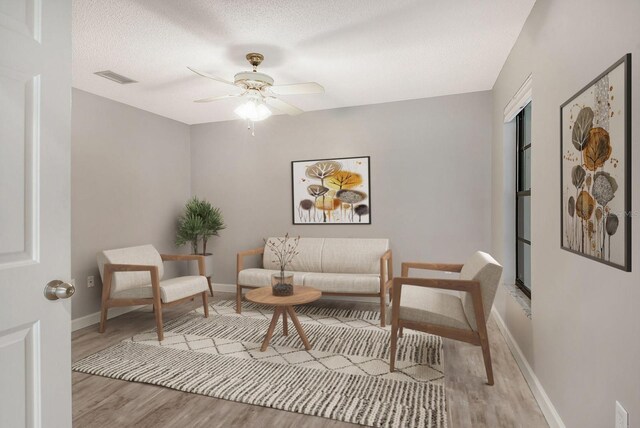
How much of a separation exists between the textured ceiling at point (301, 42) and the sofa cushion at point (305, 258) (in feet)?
5.93

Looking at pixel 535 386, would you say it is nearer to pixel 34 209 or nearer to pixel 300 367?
pixel 300 367

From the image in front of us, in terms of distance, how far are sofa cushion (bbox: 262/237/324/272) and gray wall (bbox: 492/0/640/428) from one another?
2.32m

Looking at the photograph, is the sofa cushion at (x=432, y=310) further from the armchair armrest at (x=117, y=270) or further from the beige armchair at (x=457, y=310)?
the armchair armrest at (x=117, y=270)

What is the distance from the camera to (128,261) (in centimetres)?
380

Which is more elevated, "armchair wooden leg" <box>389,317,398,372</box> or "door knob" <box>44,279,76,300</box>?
"door knob" <box>44,279,76,300</box>

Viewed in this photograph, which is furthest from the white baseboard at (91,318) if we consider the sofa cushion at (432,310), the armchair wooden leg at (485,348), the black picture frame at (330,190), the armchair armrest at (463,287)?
the armchair wooden leg at (485,348)

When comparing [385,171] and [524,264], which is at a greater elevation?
[385,171]

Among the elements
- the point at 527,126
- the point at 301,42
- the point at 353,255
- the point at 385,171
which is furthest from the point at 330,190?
the point at 527,126

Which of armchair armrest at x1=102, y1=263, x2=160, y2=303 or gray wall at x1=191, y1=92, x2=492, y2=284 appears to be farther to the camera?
gray wall at x1=191, y1=92, x2=492, y2=284

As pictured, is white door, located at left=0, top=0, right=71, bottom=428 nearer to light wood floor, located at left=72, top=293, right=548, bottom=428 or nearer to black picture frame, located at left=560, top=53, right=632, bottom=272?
light wood floor, located at left=72, top=293, right=548, bottom=428

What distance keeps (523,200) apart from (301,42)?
7.52ft

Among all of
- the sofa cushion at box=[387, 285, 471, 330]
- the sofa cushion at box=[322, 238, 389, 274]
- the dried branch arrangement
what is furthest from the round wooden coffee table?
the dried branch arrangement

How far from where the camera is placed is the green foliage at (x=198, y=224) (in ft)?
15.4

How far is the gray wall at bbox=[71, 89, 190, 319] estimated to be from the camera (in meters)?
3.76
